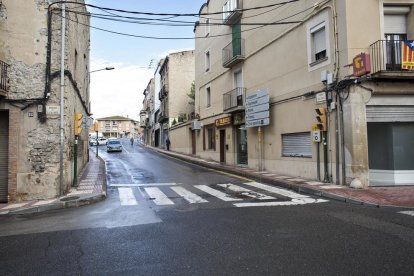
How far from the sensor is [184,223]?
22.6 ft

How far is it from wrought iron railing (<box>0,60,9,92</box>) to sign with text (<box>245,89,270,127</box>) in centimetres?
1087

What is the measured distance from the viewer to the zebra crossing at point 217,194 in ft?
31.0

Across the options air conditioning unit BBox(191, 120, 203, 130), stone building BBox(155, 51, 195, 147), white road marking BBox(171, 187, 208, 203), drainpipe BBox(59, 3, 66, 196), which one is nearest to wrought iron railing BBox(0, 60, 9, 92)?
drainpipe BBox(59, 3, 66, 196)

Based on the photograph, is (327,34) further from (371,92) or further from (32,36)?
(32,36)

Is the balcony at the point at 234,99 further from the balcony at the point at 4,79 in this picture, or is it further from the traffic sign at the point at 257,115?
the balcony at the point at 4,79

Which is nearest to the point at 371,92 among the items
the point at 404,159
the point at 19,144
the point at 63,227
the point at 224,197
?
the point at 404,159

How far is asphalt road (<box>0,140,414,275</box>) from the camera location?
172 inches

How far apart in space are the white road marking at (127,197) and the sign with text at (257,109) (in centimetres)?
759

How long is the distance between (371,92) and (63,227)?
33.0 ft

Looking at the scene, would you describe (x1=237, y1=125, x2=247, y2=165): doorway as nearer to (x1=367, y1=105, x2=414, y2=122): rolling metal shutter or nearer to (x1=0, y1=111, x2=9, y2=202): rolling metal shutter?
(x1=367, y1=105, x2=414, y2=122): rolling metal shutter

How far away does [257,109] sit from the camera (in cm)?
1736

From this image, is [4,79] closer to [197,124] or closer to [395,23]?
[395,23]

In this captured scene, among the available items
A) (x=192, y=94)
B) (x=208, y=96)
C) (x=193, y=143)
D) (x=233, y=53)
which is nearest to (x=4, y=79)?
(x=233, y=53)

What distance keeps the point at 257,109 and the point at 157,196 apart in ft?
28.0
